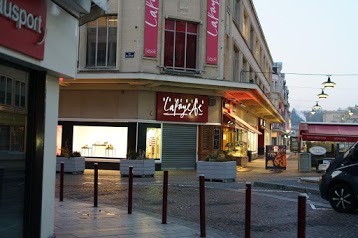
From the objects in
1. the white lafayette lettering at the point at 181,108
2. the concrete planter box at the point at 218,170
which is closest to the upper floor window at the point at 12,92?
the concrete planter box at the point at 218,170

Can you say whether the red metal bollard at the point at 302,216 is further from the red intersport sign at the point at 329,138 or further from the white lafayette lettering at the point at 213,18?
the red intersport sign at the point at 329,138

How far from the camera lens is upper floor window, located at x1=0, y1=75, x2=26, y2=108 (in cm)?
570

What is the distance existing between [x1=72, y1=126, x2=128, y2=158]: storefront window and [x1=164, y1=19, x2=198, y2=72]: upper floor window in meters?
4.28

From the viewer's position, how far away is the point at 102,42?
79.6 ft

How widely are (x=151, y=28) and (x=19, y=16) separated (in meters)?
18.4

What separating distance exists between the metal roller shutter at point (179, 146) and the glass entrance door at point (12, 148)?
18.1 meters

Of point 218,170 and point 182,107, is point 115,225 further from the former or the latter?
point 182,107

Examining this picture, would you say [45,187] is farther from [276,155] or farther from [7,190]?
[276,155]

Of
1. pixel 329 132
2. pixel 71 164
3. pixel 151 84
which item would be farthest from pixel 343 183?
pixel 329 132

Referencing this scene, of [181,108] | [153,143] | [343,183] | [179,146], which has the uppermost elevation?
[181,108]

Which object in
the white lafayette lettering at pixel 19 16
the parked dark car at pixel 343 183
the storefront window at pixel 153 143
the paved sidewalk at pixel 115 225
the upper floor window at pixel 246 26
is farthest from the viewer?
the upper floor window at pixel 246 26

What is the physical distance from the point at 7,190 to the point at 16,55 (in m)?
1.69

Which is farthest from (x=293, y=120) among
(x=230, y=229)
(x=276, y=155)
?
(x=230, y=229)

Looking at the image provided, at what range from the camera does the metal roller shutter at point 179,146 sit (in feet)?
79.6
